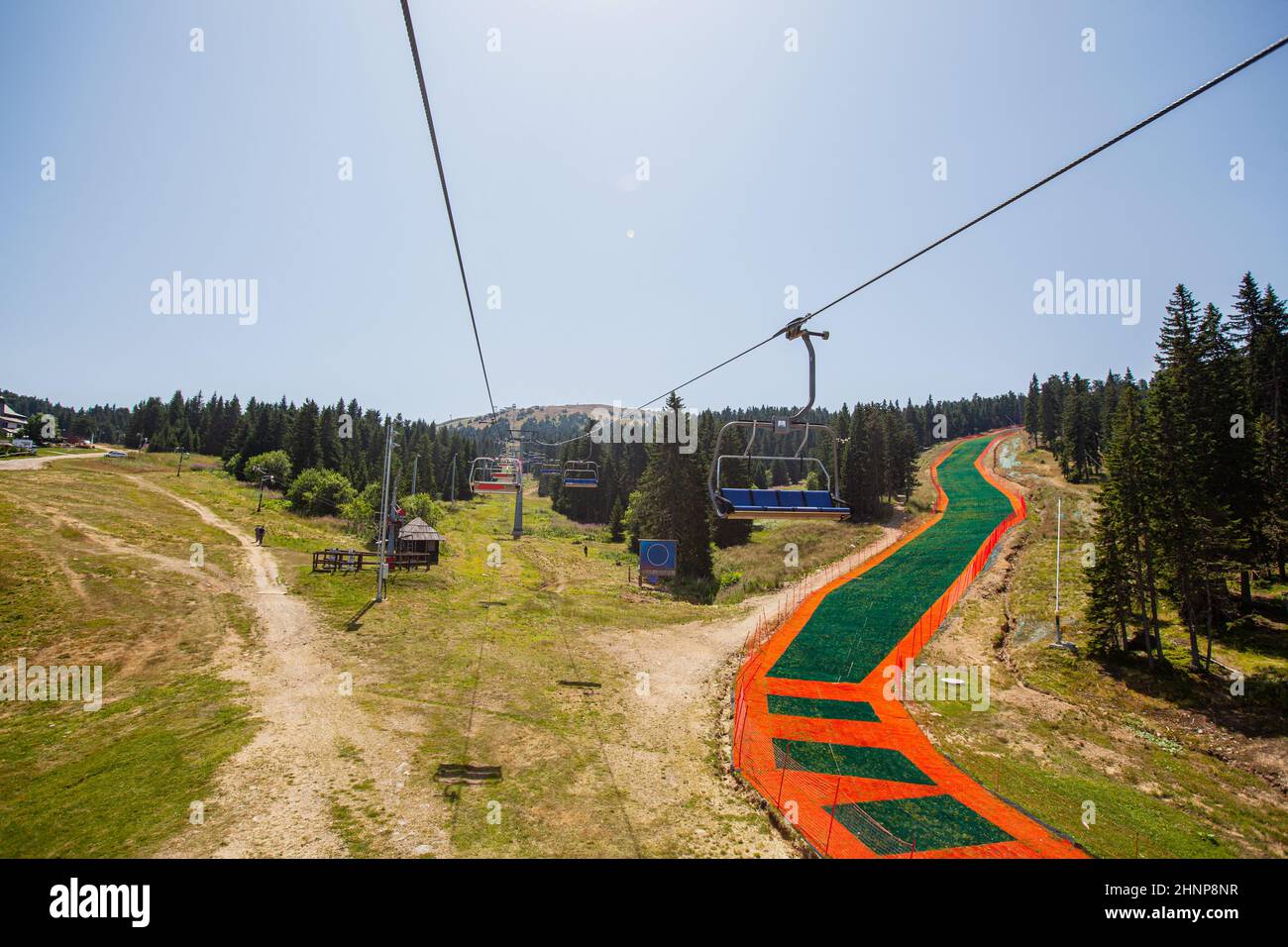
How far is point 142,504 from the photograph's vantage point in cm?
4741

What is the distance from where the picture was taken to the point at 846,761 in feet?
66.8

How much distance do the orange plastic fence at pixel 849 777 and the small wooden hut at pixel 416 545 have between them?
964 inches

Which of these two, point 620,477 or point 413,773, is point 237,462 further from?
point 413,773

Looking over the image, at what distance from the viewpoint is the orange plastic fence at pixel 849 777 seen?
1488 cm

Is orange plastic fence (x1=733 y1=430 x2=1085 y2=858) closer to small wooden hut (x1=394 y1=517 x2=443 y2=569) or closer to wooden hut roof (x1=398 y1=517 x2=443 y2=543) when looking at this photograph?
small wooden hut (x1=394 y1=517 x2=443 y2=569)

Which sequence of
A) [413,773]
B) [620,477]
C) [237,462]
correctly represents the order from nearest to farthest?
[413,773]
[237,462]
[620,477]

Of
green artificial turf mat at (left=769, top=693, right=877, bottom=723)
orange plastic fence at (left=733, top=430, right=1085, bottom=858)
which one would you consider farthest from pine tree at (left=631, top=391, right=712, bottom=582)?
green artificial turf mat at (left=769, top=693, right=877, bottom=723)

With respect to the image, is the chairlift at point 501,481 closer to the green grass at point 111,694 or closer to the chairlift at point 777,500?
the green grass at point 111,694

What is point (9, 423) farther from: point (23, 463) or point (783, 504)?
point (783, 504)

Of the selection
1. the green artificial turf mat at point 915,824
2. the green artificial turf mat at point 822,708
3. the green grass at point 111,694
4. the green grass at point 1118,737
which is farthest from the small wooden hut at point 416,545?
the green grass at point 1118,737

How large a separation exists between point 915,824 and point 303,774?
1738 cm

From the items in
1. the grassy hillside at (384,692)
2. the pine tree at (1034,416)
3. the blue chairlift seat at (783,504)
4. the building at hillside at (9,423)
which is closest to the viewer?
the grassy hillside at (384,692)
